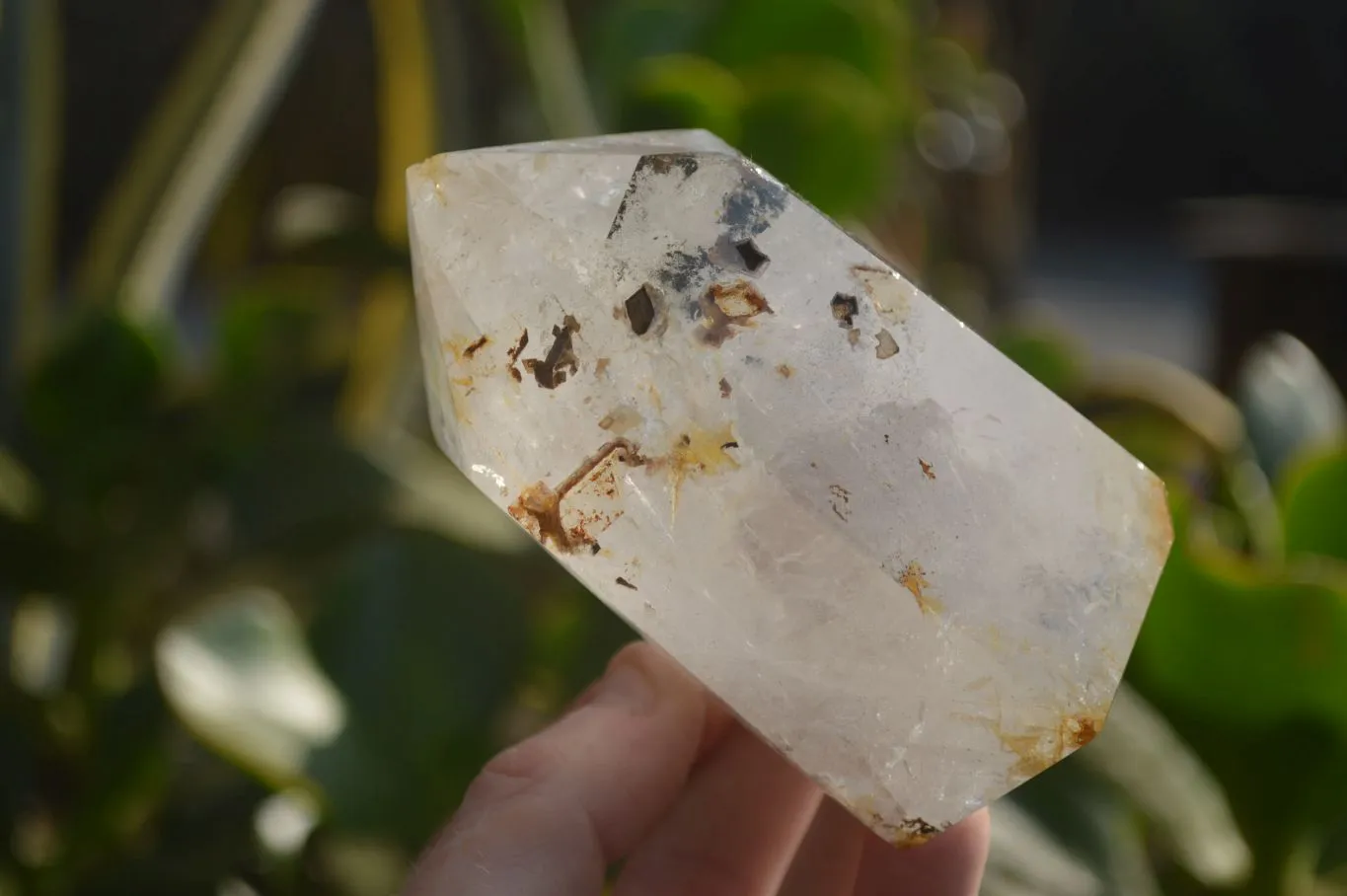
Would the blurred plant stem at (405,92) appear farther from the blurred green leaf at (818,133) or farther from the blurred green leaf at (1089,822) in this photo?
the blurred green leaf at (1089,822)

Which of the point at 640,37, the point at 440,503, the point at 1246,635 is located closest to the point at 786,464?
the point at 1246,635

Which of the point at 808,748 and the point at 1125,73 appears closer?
the point at 808,748

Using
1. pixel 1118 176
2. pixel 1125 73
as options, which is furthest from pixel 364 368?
pixel 1118 176

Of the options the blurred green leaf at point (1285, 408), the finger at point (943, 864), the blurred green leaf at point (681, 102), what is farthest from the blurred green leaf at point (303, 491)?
the blurred green leaf at point (1285, 408)

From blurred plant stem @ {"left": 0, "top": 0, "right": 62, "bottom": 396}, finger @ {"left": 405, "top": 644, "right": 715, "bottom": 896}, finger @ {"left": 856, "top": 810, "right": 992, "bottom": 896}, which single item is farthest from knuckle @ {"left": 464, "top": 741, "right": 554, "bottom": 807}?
blurred plant stem @ {"left": 0, "top": 0, "right": 62, "bottom": 396}

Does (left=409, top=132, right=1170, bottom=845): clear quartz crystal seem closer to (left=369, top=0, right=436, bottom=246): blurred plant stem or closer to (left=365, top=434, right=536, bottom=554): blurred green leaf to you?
(left=365, top=434, right=536, bottom=554): blurred green leaf

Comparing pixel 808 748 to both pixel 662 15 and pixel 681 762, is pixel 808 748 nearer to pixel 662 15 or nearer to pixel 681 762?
pixel 681 762
